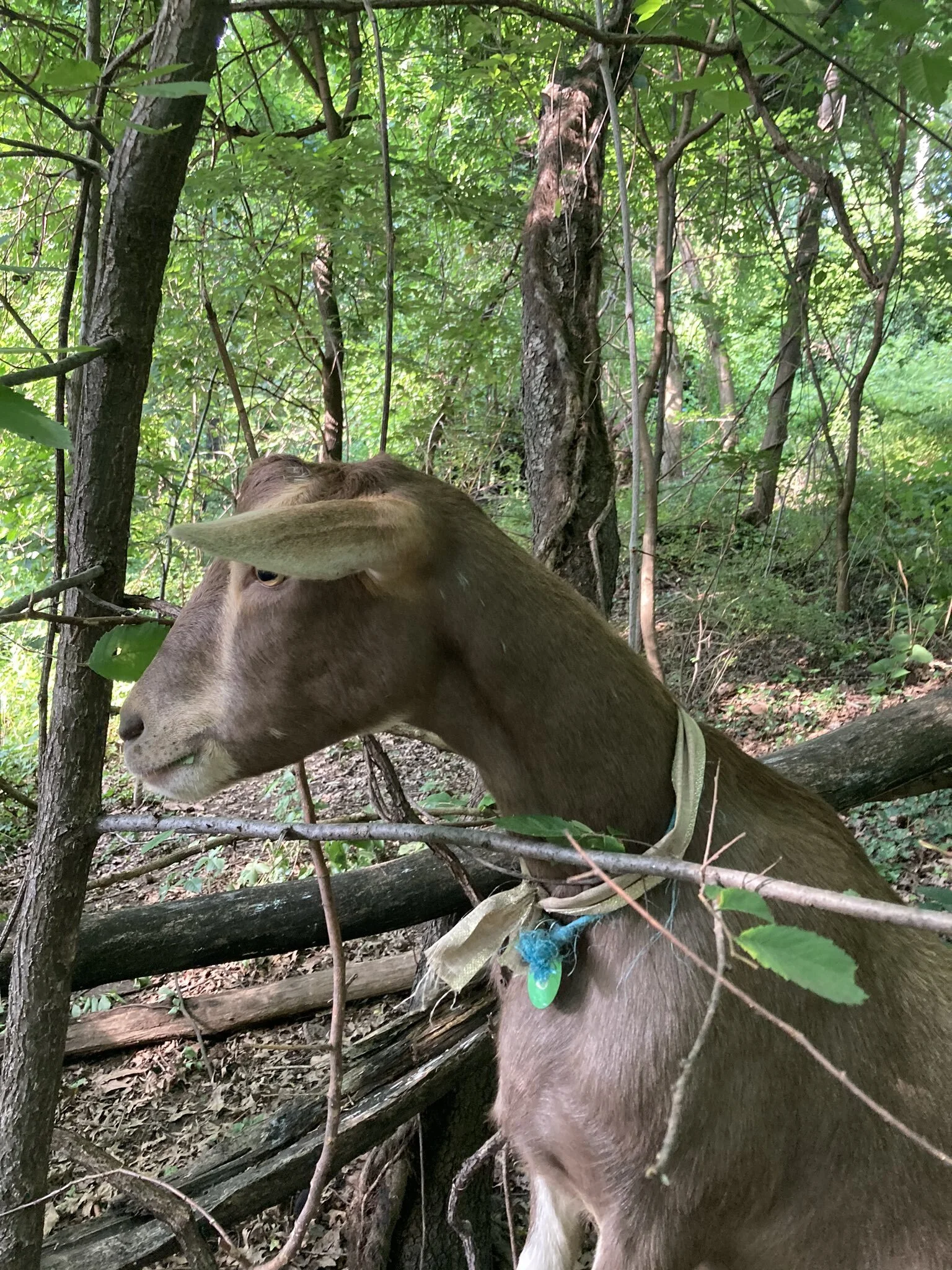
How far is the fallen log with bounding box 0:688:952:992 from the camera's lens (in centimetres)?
265

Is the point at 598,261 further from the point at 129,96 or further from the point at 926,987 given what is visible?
the point at 926,987

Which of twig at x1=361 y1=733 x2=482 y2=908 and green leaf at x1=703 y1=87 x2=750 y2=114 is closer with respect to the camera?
twig at x1=361 y1=733 x2=482 y2=908

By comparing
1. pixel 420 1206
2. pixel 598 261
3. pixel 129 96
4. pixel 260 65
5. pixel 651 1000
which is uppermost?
pixel 260 65

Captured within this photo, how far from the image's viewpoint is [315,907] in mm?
2904

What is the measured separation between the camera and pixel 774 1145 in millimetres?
1684

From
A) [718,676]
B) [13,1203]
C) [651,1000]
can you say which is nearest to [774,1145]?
[651,1000]

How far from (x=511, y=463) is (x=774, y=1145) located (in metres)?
8.13

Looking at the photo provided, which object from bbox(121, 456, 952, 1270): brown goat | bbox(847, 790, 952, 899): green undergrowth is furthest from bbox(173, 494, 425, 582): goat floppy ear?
bbox(847, 790, 952, 899): green undergrowth

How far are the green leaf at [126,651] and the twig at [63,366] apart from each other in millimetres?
457

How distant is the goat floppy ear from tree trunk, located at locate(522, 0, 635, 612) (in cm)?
251

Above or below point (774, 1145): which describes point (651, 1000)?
above

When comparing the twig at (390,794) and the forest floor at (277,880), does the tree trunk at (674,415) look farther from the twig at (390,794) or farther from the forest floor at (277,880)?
the twig at (390,794)

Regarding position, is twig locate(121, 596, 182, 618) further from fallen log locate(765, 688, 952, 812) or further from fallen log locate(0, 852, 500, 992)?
fallen log locate(765, 688, 952, 812)

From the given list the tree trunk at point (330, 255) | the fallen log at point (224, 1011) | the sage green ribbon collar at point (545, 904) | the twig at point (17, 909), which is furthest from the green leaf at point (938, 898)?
the tree trunk at point (330, 255)
